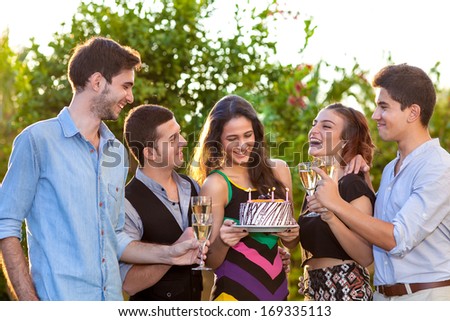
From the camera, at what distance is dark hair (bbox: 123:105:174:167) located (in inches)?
194

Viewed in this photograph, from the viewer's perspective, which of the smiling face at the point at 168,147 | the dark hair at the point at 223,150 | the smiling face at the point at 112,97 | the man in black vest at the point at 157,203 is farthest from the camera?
the smiling face at the point at 168,147

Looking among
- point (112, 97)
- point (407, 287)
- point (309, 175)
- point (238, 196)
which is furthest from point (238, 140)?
point (407, 287)

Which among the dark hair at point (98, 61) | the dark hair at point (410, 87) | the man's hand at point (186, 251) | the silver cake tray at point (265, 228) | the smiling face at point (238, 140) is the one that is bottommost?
the man's hand at point (186, 251)

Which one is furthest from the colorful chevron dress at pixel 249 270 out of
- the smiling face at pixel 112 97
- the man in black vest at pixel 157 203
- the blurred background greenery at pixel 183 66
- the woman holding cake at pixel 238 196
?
the blurred background greenery at pixel 183 66

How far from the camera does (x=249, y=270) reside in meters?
4.43

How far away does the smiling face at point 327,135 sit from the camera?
15.5 ft

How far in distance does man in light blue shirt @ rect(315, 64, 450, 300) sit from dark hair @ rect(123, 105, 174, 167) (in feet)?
4.36

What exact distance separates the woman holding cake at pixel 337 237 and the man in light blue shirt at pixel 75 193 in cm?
85

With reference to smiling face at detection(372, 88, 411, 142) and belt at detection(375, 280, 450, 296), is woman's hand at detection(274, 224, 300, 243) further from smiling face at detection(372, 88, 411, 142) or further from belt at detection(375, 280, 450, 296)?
smiling face at detection(372, 88, 411, 142)

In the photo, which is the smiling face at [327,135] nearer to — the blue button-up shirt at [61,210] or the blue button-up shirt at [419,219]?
the blue button-up shirt at [419,219]

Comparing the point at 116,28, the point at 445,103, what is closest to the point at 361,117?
the point at 116,28

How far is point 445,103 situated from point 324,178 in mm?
9478

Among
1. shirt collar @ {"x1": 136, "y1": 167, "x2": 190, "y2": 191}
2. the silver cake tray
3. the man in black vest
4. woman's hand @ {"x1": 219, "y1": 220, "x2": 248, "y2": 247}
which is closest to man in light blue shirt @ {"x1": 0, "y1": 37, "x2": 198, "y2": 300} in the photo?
woman's hand @ {"x1": 219, "y1": 220, "x2": 248, "y2": 247}

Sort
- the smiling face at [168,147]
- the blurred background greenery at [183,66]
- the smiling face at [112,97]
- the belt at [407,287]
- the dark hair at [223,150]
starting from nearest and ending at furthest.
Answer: the smiling face at [112,97]
the belt at [407,287]
the dark hair at [223,150]
the smiling face at [168,147]
the blurred background greenery at [183,66]
